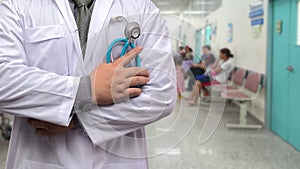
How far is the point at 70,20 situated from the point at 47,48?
9 cm

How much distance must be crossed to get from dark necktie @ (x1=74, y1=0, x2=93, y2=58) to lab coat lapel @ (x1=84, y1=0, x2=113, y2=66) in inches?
0.8

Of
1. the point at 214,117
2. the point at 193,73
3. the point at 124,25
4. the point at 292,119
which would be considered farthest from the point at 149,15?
the point at 292,119

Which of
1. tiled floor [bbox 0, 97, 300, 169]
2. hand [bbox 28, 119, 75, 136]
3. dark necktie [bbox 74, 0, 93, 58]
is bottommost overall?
tiled floor [bbox 0, 97, 300, 169]

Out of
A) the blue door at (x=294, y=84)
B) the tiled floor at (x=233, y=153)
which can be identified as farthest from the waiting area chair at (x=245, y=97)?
the blue door at (x=294, y=84)

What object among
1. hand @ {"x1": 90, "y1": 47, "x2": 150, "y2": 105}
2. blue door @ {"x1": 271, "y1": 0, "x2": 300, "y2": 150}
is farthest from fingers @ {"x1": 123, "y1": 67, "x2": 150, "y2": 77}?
blue door @ {"x1": 271, "y1": 0, "x2": 300, "y2": 150}

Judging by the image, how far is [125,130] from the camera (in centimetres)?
69

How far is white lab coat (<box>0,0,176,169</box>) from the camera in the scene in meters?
0.64

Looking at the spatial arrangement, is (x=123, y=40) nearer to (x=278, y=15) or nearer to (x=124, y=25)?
(x=124, y=25)

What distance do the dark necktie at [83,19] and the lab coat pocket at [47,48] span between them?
0.14 ft

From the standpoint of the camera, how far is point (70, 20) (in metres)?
0.73

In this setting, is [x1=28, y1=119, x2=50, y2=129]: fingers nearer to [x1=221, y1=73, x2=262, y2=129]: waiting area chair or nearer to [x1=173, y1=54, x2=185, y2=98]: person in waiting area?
[x1=173, y1=54, x2=185, y2=98]: person in waiting area

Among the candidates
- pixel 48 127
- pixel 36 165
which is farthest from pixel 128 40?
pixel 36 165

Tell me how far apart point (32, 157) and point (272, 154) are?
2.83m

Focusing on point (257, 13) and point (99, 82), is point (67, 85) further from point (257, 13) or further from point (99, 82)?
point (257, 13)
